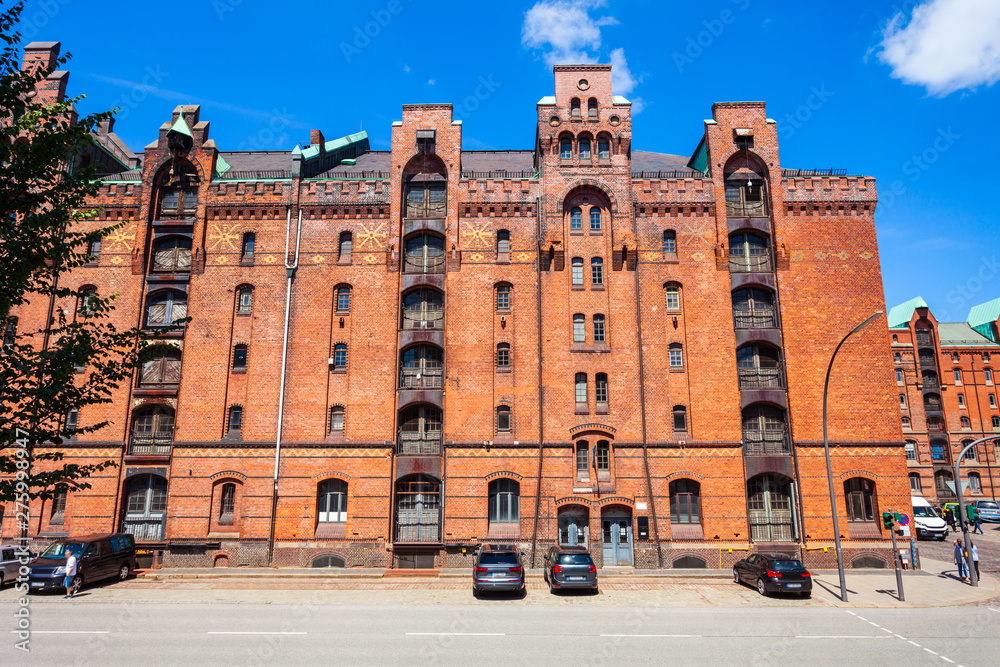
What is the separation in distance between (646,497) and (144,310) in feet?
86.9

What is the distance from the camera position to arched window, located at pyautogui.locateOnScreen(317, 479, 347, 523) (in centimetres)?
2866

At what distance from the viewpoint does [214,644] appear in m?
15.3

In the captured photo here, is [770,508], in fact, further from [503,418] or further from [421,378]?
[421,378]

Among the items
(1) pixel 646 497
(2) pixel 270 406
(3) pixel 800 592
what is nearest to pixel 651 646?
(3) pixel 800 592

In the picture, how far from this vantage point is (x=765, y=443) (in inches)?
1155

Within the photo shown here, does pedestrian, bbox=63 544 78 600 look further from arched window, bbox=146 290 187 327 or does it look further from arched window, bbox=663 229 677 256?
arched window, bbox=663 229 677 256

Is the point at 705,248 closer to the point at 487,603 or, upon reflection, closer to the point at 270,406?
the point at 487,603

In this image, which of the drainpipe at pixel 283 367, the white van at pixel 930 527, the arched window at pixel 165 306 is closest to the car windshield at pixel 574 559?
the drainpipe at pixel 283 367

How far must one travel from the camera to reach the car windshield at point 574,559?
72.6 ft

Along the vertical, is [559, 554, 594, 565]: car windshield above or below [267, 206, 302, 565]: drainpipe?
below

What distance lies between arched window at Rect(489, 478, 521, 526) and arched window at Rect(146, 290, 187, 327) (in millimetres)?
18124

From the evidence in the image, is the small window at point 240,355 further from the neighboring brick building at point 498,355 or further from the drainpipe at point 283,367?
the drainpipe at point 283,367

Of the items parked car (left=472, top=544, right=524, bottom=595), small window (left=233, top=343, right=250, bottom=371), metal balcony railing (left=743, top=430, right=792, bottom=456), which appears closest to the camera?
parked car (left=472, top=544, right=524, bottom=595)

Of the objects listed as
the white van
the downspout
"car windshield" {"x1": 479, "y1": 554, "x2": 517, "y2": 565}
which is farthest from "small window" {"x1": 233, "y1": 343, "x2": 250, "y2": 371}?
the white van
